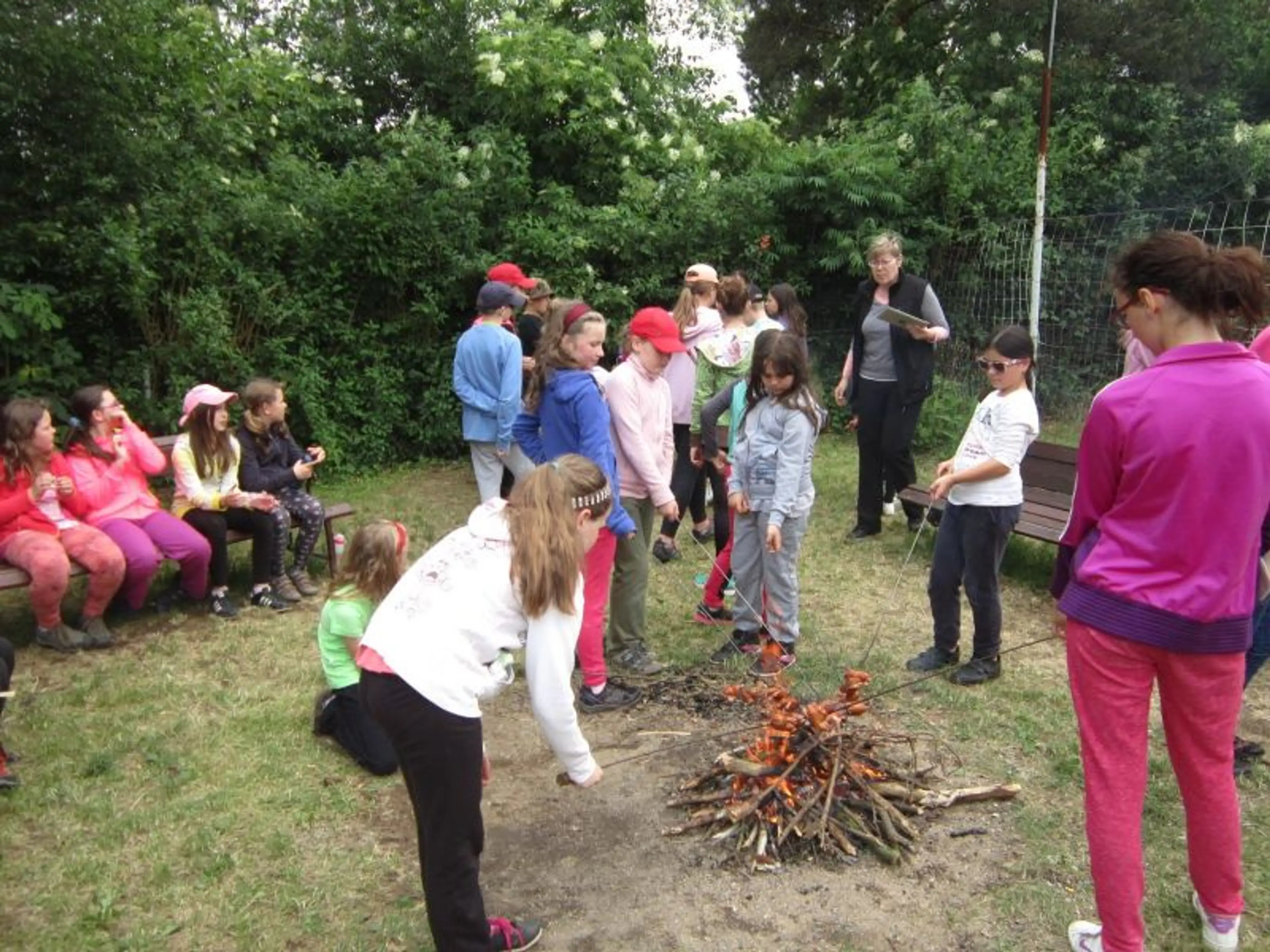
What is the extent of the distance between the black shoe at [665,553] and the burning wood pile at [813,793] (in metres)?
2.89

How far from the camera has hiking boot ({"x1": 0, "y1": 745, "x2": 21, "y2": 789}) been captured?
393 centimetres

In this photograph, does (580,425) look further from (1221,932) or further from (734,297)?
(1221,932)

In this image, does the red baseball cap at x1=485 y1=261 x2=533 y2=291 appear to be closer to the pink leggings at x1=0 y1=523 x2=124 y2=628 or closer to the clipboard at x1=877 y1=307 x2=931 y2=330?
the clipboard at x1=877 y1=307 x2=931 y2=330

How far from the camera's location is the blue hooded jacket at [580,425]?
433cm

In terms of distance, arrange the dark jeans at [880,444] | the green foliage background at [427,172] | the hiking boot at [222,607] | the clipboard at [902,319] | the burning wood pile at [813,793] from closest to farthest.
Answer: the burning wood pile at [813,793], the hiking boot at [222,607], the clipboard at [902,319], the dark jeans at [880,444], the green foliage background at [427,172]

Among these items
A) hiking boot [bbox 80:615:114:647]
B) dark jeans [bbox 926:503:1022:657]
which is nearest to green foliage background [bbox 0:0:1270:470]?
hiking boot [bbox 80:615:114:647]

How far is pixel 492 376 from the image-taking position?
667 centimetres

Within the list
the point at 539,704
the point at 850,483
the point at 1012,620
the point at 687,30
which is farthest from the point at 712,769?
the point at 687,30

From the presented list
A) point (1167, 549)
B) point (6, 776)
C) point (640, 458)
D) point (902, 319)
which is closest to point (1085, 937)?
point (1167, 549)

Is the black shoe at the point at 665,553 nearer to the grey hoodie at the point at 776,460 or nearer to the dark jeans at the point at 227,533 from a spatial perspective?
the grey hoodie at the point at 776,460

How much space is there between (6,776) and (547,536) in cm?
290

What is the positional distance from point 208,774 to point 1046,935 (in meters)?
3.26

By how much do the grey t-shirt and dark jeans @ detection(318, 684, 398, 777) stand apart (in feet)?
14.4

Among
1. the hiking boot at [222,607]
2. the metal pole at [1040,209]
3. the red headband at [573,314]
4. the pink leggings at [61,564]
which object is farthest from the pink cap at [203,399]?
the metal pole at [1040,209]
